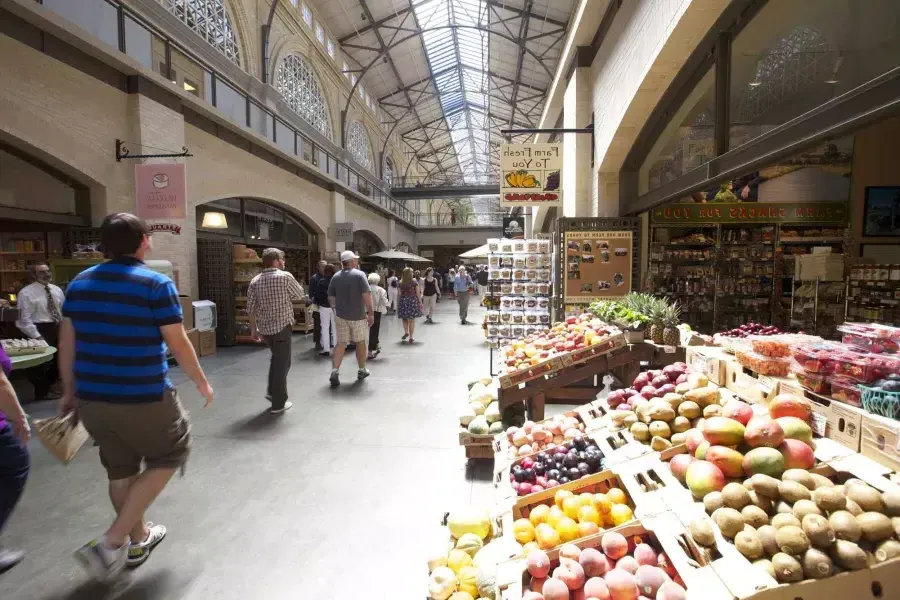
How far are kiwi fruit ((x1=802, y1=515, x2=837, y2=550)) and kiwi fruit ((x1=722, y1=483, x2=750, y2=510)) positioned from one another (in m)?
0.20

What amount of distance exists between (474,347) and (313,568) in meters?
7.12

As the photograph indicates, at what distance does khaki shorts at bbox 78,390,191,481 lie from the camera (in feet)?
7.48

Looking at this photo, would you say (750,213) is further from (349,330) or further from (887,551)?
(887,551)

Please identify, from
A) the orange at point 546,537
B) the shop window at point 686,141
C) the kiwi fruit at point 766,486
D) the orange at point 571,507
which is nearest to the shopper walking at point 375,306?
the shop window at point 686,141

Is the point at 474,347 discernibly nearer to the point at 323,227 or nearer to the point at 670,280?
the point at 670,280

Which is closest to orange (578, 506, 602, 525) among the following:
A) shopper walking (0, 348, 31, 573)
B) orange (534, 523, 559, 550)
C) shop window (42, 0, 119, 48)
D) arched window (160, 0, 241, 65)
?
orange (534, 523, 559, 550)

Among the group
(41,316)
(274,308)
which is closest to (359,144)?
(41,316)

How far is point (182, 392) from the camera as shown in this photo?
5.91m

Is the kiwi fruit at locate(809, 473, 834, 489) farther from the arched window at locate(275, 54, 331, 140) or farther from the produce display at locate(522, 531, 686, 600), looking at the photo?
the arched window at locate(275, 54, 331, 140)

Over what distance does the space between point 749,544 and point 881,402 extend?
847 millimetres

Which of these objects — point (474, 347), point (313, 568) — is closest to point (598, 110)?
point (474, 347)

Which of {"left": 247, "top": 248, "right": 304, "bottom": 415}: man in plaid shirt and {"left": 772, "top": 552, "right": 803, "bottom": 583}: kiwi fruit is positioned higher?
{"left": 247, "top": 248, "right": 304, "bottom": 415}: man in plaid shirt

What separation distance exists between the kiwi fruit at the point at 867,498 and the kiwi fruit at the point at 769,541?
1.05 ft

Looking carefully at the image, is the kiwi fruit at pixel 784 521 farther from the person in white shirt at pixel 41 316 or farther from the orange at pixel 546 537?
the person in white shirt at pixel 41 316
